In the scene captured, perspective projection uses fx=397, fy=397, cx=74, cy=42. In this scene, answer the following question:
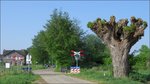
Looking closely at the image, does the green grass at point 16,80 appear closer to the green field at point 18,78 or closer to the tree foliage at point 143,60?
the green field at point 18,78

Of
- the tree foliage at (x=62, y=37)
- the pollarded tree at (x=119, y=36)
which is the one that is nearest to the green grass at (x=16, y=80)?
the pollarded tree at (x=119, y=36)

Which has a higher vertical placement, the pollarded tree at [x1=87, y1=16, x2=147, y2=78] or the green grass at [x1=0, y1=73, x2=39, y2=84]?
the pollarded tree at [x1=87, y1=16, x2=147, y2=78]

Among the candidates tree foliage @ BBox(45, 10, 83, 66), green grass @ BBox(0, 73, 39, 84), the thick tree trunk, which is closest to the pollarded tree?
the thick tree trunk

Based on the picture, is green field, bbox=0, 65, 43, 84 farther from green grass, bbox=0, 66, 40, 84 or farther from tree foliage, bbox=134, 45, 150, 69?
tree foliage, bbox=134, 45, 150, 69

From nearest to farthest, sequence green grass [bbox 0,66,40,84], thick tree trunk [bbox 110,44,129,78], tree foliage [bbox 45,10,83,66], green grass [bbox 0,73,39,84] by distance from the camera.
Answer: green grass [bbox 0,73,39,84]
green grass [bbox 0,66,40,84]
thick tree trunk [bbox 110,44,129,78]
tree foliage [bbox 45,10,83,66]

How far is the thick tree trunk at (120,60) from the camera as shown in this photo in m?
38.3

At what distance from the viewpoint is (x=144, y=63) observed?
70188mm

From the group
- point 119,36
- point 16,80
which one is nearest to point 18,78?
point 16,80

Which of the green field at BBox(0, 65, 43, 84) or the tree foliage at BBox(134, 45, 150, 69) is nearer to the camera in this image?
the green field at BBox(0, 65, 43, 84)

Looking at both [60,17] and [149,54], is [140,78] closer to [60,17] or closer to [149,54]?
[60,17]

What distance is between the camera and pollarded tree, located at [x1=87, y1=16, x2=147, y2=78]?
123 ft

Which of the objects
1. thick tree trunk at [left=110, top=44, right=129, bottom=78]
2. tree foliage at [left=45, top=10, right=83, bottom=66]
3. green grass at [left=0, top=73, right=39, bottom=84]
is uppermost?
tree foliage at [left=45, top=10, right=83, bottom=66]

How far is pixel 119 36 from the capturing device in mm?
38781

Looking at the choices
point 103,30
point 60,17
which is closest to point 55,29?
point 60,17
